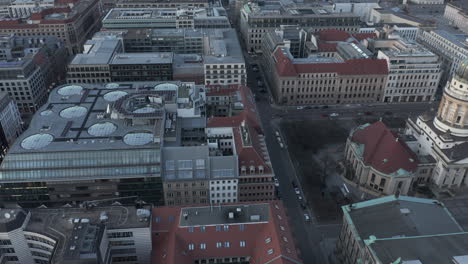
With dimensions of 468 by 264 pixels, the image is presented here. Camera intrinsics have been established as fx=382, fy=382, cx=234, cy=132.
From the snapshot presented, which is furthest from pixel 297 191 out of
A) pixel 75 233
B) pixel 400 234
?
pixel 75 233

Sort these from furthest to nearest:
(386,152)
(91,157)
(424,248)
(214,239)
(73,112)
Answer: (73,112) < (386,152) < (91,157) < (214,239) < (424,248)

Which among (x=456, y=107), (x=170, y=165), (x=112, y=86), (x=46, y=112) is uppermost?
(x=456, y=107)

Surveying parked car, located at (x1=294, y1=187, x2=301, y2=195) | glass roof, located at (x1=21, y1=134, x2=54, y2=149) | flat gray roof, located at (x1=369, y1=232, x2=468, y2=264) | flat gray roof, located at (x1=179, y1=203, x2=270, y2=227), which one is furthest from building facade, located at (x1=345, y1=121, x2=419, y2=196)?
glass roof, located at (x1=21, y1=134, x2=54, y2=149)

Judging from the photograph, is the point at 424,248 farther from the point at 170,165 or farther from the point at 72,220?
the point at 72,220

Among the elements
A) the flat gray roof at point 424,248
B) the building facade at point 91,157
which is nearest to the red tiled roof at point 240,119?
the building facade at point 91,157

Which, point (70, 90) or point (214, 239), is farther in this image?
point (70, 90)

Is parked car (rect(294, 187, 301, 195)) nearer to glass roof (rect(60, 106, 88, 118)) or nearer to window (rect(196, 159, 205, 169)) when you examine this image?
window (rect(196, 159, 205, 169))

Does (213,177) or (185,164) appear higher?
(185,164)

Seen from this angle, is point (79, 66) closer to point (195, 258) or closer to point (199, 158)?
point (199, 158)
